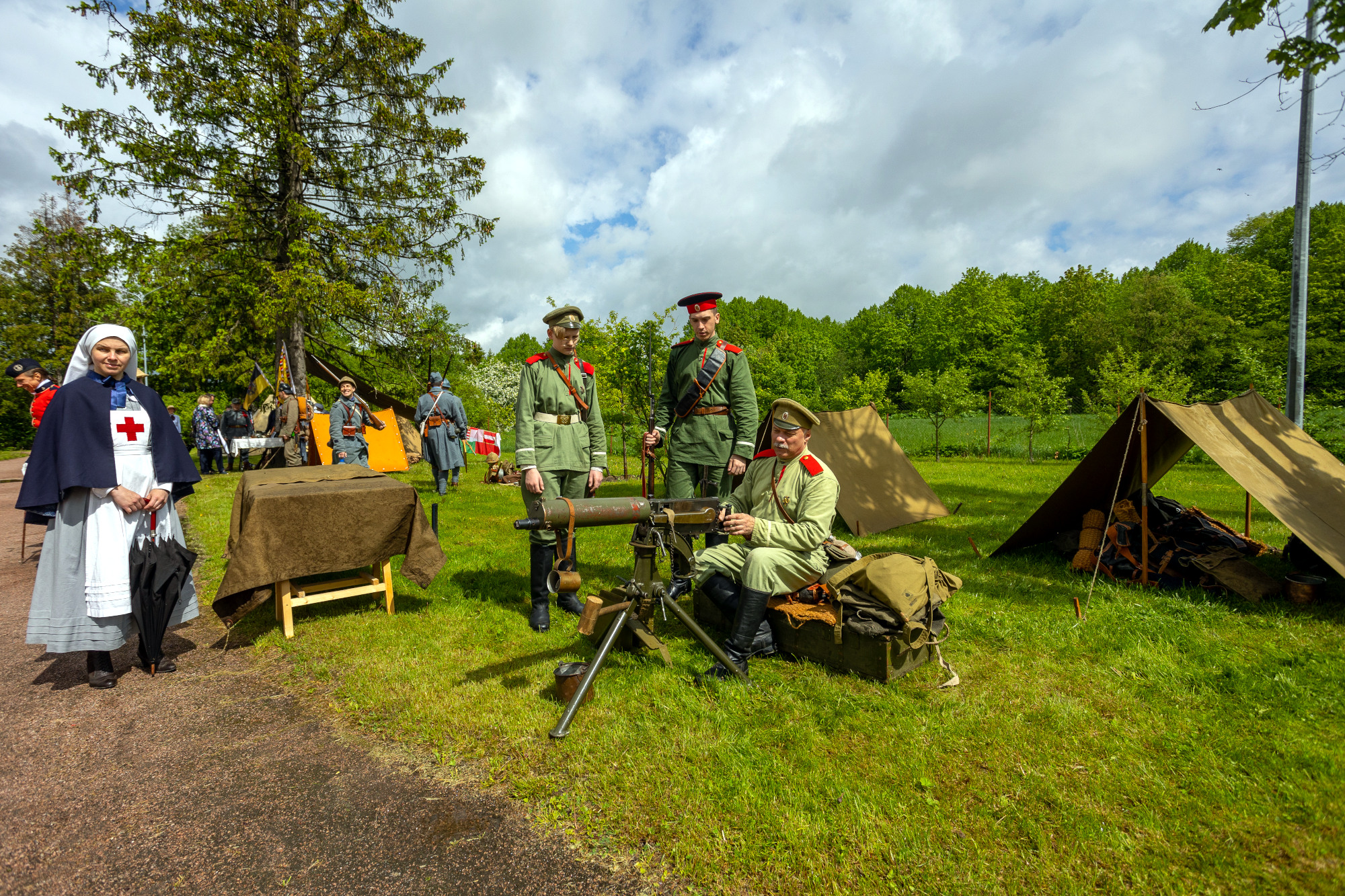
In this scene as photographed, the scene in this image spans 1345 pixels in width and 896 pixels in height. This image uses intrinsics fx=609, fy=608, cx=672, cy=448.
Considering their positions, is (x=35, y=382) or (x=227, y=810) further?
(x=35, y=382)

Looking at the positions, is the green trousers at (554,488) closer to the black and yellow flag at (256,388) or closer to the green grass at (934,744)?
the green grass at (934,744)

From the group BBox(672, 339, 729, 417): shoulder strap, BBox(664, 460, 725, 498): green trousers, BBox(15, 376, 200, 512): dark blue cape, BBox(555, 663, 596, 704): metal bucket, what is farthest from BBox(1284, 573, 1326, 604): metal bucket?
BBox(15, 376, 200, 512): dark blue cape

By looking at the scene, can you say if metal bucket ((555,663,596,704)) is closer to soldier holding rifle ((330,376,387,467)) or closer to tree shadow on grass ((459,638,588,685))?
tree shadow on grass ((459,638,588,685))

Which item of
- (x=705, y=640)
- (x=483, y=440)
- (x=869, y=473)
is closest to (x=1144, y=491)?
(x=869, y=473)

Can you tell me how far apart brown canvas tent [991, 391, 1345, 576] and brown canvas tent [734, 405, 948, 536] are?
1.76m

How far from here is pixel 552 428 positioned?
456cm

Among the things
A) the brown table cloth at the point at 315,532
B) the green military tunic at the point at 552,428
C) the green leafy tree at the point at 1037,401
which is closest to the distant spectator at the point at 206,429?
the brown table cloth at the point at 315,532

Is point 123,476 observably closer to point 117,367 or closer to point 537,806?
point 117,367

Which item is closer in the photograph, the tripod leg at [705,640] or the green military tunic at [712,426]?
the tripod leg at [705,640]

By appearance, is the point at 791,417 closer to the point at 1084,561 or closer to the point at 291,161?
the point at 1084,561

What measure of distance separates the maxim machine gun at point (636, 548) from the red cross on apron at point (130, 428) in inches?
102

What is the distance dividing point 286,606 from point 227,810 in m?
2.00

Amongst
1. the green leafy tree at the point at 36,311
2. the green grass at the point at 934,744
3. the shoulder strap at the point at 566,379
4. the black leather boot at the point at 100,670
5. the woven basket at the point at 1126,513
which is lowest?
the green grass at the point at 934,744

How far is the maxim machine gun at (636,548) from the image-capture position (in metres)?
2.86
